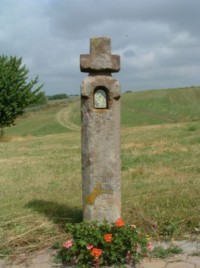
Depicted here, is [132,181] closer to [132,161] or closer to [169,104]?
[132,161]

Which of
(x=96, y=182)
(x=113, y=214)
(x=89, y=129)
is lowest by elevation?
(x=113, y=214)

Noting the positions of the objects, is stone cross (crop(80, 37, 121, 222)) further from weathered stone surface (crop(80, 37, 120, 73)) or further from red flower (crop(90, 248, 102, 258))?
red flower (crop(90, 248, 102, 258))

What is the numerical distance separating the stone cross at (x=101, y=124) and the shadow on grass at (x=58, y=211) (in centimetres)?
92

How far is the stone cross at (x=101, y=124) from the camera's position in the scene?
4.95 m

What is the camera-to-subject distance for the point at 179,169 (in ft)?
31.0

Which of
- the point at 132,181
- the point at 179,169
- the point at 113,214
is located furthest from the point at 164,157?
the point at 113,214

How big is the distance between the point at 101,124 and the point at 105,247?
147cm

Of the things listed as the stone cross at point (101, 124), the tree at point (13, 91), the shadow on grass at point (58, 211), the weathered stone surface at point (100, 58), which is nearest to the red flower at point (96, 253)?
the stone cross at point (101, 124)

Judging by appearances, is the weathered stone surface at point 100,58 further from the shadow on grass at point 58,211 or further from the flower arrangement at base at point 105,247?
the shadow on grass at point 58,211

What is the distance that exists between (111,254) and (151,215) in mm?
1436

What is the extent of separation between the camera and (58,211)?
20.6ft

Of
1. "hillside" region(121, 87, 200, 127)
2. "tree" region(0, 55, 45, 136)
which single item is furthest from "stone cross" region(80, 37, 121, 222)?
"hillside" region(121, 87, 200, 127)

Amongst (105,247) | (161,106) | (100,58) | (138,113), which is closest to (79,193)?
(105,247)

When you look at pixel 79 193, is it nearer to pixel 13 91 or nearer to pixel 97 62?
pixel 97 62
